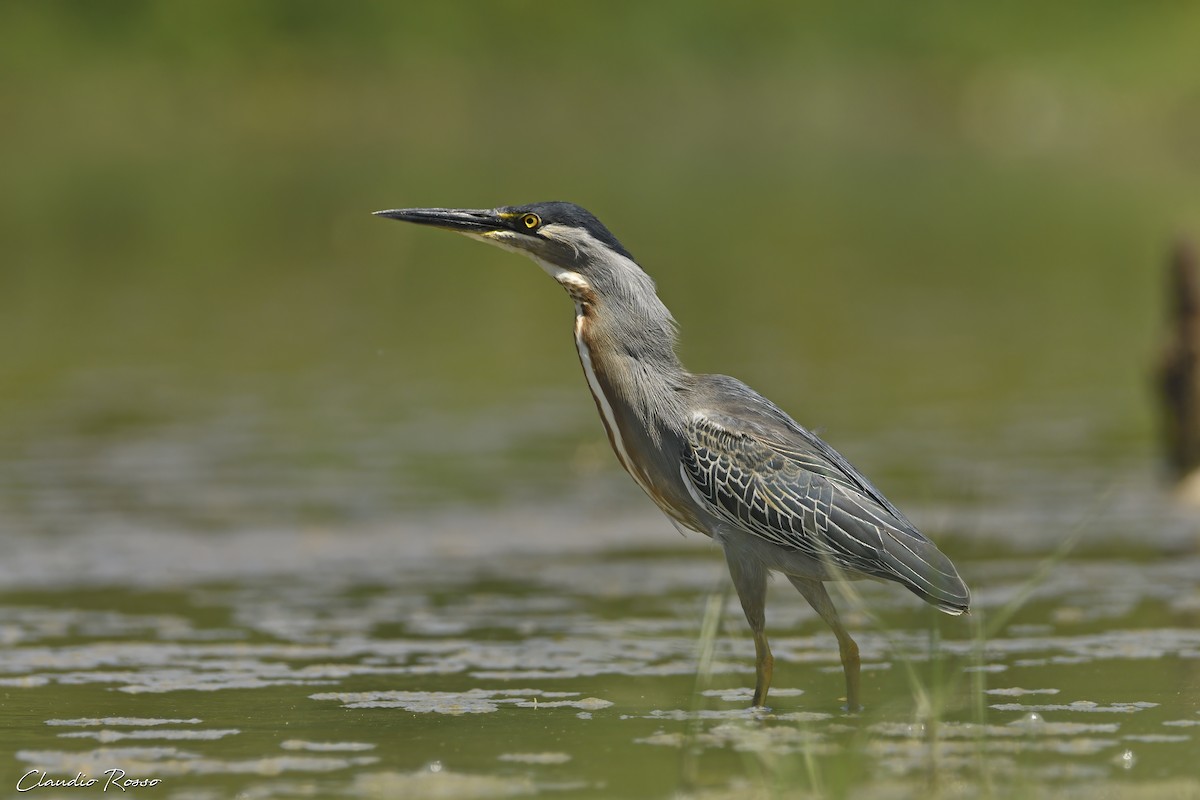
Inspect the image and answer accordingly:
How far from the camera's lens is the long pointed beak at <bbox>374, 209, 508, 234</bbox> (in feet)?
25.7

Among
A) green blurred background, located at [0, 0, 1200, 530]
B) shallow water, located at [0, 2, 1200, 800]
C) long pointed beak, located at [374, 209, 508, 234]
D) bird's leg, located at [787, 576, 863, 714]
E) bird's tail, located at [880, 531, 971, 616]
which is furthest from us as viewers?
green blurred background, located at [0, 0, 1200, 530]

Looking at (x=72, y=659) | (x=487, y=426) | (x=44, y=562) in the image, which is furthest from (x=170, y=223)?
(x=72, y=659)

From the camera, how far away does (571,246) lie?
7672mm

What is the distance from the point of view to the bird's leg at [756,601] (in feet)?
24.2

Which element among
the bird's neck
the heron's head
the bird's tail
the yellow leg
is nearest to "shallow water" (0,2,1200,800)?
the yellow leg

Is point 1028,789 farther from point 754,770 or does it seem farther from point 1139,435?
point 1139,435

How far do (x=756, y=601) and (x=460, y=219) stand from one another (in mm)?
1810

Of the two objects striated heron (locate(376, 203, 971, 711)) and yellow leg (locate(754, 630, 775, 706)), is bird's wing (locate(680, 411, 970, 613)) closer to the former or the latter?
striated heron (locate(376, 203, 971, 711))

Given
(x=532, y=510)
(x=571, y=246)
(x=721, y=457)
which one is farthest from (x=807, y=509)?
(x=532, y=510)

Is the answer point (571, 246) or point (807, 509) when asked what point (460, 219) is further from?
point (807, 509)
